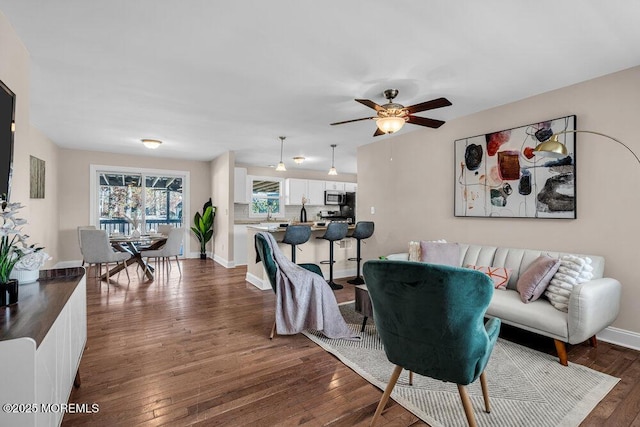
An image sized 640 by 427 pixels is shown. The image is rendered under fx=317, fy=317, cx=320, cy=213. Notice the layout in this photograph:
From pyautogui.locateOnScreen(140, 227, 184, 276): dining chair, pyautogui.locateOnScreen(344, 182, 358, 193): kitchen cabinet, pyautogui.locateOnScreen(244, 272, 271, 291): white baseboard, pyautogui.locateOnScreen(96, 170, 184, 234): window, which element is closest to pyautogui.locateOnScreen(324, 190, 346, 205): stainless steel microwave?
pyautogui.locateOnScreen(344, 182, 358, 193): kitchen cabinet

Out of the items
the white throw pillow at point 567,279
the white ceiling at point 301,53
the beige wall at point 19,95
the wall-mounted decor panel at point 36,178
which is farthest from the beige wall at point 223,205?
the white throw pillow at point 567,279

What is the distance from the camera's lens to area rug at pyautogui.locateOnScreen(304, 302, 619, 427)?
5.87 ft

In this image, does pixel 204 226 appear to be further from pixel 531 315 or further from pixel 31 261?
pixel 531 315

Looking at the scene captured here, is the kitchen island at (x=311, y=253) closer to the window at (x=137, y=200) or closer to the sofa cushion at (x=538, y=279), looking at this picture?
the sofa cushion at (x=538, y=279)

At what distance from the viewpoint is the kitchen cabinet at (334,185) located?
343 inches

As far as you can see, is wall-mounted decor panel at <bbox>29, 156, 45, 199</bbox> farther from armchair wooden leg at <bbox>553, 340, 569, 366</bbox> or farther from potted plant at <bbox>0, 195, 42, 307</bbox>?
armchair wooden leg at <bbox>553, 340, 569, 366</bbox>

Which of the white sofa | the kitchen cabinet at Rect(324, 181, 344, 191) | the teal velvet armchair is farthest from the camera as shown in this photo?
the kitchen cabinet at Rect(324, 181, 344, 191)

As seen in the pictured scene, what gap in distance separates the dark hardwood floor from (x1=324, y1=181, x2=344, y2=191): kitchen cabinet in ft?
17.6

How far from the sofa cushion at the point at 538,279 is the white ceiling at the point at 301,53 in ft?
5.38

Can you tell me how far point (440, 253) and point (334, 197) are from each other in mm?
5268

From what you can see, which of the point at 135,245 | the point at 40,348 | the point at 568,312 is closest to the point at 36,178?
the point at 135,245

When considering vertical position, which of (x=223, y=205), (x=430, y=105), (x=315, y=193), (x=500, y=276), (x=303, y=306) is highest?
(x=430, y=105)

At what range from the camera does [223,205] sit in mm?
6574

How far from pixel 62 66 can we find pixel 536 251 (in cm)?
454
